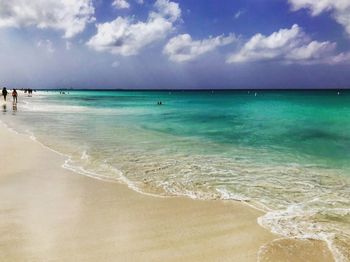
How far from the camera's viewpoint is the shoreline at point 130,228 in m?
4.85

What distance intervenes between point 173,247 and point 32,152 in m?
8.18

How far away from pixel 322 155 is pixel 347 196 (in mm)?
5682

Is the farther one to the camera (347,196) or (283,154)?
(283,154)

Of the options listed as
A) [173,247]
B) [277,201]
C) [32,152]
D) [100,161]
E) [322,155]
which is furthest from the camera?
[322,155]

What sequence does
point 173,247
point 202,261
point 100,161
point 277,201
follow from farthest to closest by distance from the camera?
point 100,161 → point 277,201 → point 173,247 → point 202,261

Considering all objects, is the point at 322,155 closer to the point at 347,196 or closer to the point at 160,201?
the point at 347,196

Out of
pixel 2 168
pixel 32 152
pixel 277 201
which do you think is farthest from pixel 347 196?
pixel 32 152

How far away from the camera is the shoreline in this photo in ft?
15.9

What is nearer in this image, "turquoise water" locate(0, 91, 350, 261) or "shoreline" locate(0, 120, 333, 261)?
"shoreline" locate(0, 120, 333, 261)

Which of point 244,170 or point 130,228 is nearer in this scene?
point 130,228

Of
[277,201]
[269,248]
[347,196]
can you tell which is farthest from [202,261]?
[347,196]

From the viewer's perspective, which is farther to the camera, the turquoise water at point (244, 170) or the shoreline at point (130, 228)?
the turquoise water at point (244, 170)

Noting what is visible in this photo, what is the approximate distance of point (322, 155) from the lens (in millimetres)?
13312

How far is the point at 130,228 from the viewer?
223 inches
